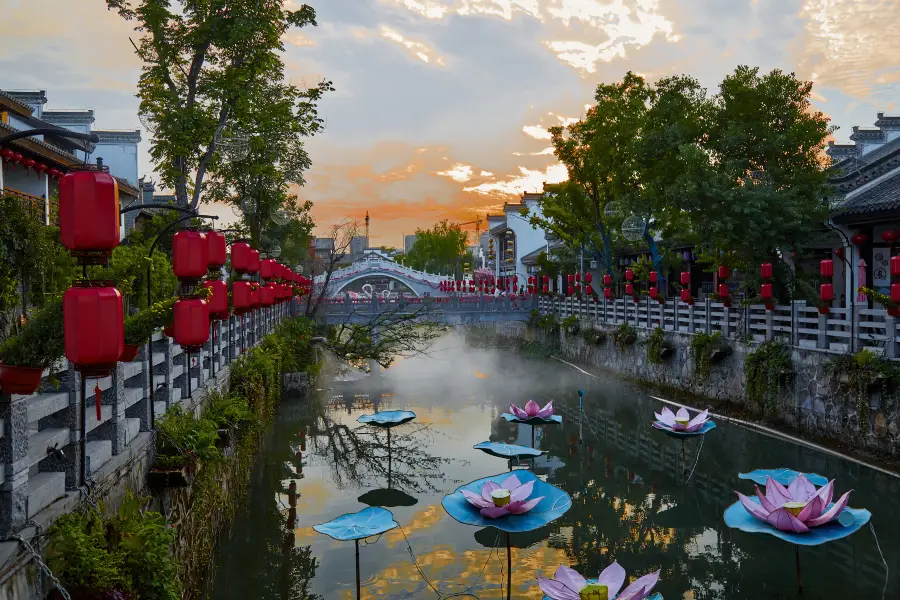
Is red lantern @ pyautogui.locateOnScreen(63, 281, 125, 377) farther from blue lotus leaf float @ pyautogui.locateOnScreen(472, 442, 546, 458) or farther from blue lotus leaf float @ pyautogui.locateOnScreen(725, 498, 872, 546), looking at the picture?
blue lotus leaf float @ pyautogui.locateOnScreen(472, 442, 546, 458)

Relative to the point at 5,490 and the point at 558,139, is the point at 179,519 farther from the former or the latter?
the point at 558,139

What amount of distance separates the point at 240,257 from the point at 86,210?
8.67 metres

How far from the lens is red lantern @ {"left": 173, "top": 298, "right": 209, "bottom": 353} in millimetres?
7363

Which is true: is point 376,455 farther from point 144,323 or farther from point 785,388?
point 144,323

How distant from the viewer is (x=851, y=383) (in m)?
13.5

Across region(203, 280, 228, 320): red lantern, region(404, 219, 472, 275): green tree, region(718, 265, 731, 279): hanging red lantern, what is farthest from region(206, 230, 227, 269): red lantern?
region(404, 219, 472, 275): green tree

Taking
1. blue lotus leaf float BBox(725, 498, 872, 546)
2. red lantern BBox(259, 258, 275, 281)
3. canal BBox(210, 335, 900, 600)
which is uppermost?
red lantern BBox(259, 258, 275, 281)

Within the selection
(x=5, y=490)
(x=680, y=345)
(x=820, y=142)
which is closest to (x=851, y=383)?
(x=820, y=142)

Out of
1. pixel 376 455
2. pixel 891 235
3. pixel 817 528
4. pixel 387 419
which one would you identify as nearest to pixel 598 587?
pixel 817 528

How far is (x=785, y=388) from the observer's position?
1606cm

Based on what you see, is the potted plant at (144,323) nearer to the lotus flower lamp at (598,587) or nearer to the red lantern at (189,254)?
the red lantern at (189,254)

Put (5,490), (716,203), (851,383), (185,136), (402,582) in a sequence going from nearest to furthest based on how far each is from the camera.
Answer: (5,490) < (402,582) < (851,383) < (185,136) < (716,203)

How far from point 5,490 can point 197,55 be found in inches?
501

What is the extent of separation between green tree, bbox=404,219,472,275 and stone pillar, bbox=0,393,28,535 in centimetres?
7780
